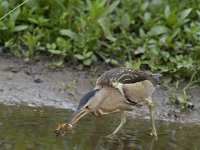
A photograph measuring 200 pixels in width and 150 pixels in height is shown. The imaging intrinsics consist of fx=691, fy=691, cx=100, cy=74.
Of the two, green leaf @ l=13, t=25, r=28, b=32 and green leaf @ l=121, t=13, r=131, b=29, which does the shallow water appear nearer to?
green leaf @ l=13, t=25, r=28, b=32

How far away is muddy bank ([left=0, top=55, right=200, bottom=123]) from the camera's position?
23.9ft

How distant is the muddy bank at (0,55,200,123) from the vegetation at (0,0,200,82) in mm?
137

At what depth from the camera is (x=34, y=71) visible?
315 inches

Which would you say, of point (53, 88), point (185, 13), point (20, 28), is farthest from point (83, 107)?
point (185, 13)

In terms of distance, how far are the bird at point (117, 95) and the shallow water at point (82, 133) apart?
126mm

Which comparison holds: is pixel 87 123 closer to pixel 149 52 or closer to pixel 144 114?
pixel 144 114

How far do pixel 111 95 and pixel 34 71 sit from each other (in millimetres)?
2033

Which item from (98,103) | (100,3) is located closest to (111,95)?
(98,103)

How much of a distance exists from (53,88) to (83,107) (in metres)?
2.02

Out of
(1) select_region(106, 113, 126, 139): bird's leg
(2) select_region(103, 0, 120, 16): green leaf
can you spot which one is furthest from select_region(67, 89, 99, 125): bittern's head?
(2) select_region(103, 0, 120, 16): green leaf

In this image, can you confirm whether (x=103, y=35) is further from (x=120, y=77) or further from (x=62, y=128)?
(x=62, y=128)

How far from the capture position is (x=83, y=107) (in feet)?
18.8

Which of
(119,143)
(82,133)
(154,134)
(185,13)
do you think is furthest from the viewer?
(185,13)

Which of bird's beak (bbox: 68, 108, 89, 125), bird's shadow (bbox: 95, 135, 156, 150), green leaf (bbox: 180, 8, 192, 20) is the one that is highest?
green leaf (bbox: 180, 8, 192, 20)
